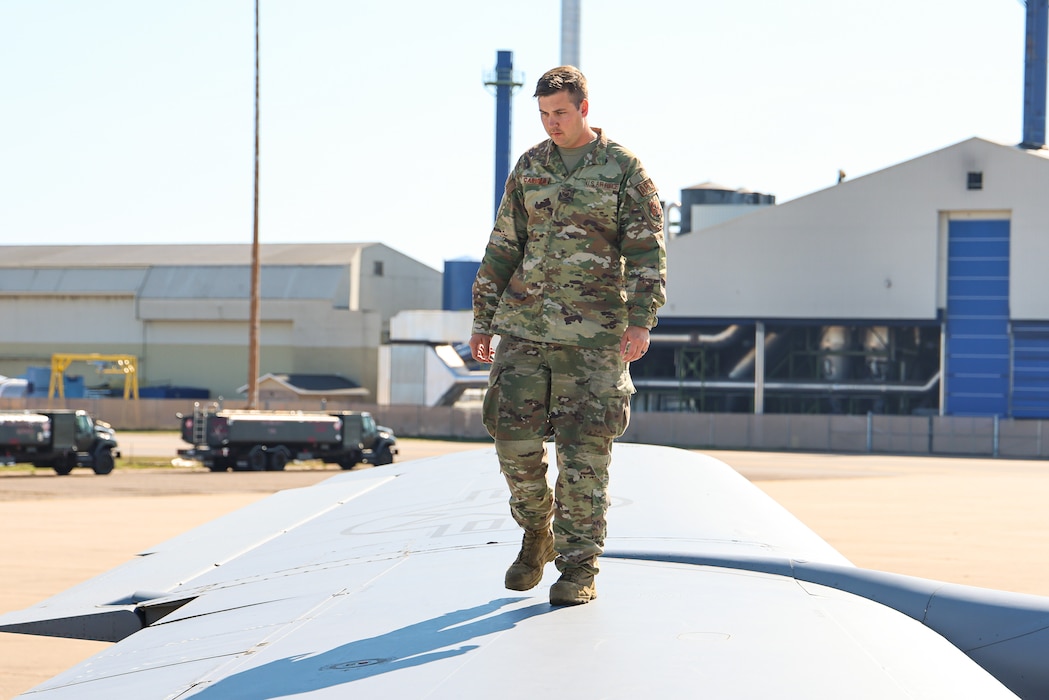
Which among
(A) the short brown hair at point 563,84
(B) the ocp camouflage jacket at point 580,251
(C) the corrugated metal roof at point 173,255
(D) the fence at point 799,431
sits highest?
(C) the corrugated metal roof at point 173,255

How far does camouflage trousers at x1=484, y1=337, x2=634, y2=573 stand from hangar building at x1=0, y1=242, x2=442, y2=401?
222ft

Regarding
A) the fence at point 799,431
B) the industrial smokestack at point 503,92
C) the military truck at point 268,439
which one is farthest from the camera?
the industrial smokestack at point 503,92

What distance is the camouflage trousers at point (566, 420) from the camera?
454cm

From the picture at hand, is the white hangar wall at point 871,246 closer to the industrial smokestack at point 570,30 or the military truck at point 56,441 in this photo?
the military truck at point 56,441

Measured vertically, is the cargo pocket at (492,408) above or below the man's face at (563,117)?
Result: below


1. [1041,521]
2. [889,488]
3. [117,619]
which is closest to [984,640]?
[117,619]

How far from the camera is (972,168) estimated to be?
2042 inches

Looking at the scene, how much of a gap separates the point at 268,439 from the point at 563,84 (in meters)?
32.7

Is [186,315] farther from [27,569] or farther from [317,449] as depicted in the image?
[27,569]

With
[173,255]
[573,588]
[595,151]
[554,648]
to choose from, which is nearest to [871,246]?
[173,255]

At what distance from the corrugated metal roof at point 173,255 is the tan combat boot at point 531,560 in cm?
7303

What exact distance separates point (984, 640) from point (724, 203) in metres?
65.5

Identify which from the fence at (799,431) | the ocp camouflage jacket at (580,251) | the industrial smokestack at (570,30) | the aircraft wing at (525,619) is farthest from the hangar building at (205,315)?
the ocp camouflage jacket at (580,251)

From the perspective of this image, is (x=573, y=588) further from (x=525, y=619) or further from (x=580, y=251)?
(x=580, y=251)
